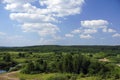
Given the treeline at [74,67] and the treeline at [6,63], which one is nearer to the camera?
the treeline at [74,67]

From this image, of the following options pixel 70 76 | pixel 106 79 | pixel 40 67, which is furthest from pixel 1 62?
pixel 106 79

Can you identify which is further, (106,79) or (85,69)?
(85,69)

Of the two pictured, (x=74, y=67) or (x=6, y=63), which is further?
(x=6, y=63)

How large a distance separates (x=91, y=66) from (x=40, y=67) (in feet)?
47.7

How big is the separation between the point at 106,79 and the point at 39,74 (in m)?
19.3

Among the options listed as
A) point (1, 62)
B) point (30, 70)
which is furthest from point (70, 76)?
point (1, 62)

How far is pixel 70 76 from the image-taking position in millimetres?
68750

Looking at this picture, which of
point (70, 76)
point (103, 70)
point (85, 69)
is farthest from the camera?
point (85, 69)

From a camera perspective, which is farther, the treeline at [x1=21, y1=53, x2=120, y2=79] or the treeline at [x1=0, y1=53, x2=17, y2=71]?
the treeline at [x1=0, y1=53, x2=17, y2=71]

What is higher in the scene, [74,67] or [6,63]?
[74,67]

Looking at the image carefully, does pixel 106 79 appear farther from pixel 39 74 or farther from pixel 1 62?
pixel 1 62

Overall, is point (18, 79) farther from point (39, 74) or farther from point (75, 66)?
point (75, 66)

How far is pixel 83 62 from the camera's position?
259ft

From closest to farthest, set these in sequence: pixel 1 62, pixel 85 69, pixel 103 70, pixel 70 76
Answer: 1. pixel 70 76
2. pixel 103 70
3. pixel 85 69
4. pixel 1 62
